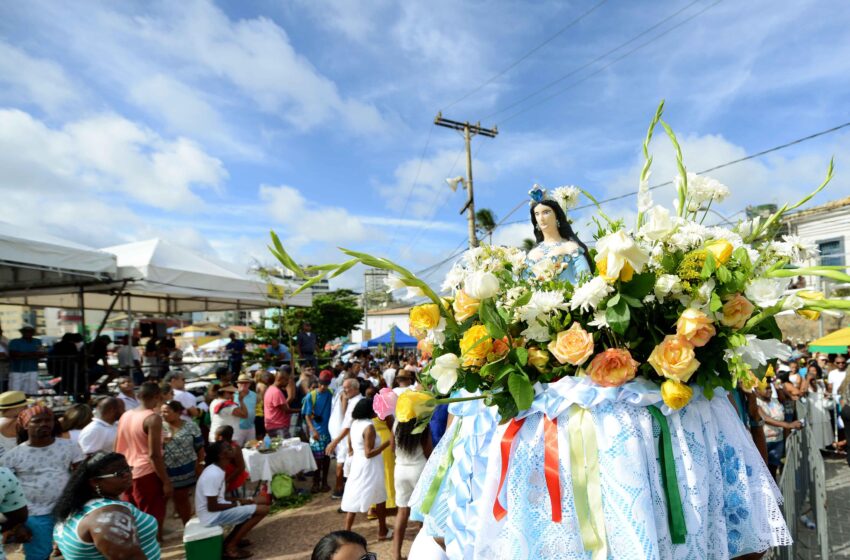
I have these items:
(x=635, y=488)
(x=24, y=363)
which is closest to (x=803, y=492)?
(x=635, y=488)

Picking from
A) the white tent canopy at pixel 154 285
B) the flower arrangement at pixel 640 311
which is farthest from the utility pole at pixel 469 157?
the flower arrangement at pixel 640 311

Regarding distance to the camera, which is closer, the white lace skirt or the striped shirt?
the white lace skirt

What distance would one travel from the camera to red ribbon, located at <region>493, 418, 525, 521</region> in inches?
62.4

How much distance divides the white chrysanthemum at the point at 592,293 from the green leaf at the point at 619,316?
44 mm

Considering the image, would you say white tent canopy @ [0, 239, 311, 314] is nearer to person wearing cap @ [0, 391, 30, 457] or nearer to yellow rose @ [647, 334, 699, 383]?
person wearing cap @ [0, 391, 30, 457]

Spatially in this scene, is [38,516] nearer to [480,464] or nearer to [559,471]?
[480,464]

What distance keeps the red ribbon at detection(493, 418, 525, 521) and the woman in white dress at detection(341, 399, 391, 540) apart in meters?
4.16

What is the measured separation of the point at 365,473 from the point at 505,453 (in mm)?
4380

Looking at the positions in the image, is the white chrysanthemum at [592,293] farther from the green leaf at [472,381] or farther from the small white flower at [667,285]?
the green leaf at [472,381]

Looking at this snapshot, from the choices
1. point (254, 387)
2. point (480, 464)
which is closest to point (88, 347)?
point (254, 387)

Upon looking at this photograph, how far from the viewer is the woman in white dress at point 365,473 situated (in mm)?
5535

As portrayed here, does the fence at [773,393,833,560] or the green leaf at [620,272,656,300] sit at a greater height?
the green leaf at [620,272,656,300]

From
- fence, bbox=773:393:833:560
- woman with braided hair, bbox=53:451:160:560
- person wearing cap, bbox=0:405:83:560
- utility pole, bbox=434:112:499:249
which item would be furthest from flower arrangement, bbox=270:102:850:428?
utility pole, bbox=434:112:499:249

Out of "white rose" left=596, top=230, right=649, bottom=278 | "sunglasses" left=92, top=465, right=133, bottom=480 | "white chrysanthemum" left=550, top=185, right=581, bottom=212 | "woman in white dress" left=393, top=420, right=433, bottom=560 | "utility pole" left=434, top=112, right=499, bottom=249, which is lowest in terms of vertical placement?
"woman in white dress" left=393, top=420, right=433, bottom=560
